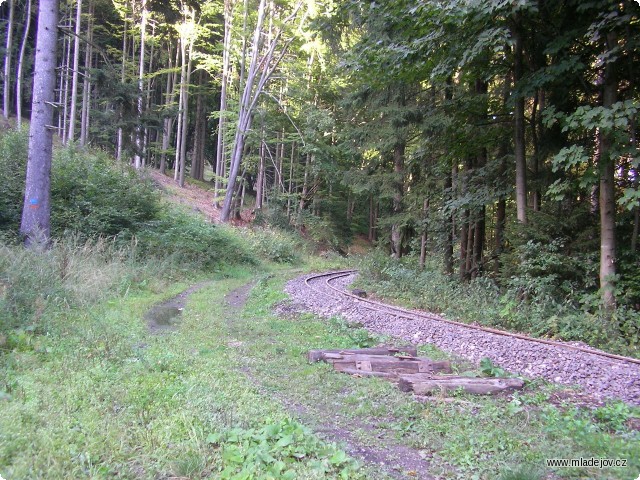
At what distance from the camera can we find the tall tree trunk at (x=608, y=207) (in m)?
8.20

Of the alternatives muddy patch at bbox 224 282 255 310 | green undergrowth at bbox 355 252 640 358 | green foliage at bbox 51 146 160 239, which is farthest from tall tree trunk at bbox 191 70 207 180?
green undergrowth at bbox 355 252 640 358

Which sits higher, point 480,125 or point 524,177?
point 480,125

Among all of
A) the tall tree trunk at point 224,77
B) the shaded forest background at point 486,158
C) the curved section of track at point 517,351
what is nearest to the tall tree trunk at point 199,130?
the tall tree trunk at point 224,77

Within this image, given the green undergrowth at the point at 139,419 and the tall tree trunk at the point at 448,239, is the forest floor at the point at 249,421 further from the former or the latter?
the tall tree trunk at the point at 448,239

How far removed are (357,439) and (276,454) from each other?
3.51 ft

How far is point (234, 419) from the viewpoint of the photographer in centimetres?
410

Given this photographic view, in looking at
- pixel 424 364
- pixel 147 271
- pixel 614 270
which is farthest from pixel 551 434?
pixel 147 271

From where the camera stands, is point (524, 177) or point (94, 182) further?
point (94, 182)

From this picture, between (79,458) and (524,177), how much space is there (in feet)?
35.5

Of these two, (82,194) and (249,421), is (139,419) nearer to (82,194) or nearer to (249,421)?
(249,421)

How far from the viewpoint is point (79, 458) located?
3246 millimetres

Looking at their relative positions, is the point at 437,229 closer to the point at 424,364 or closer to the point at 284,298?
the point at 284,298

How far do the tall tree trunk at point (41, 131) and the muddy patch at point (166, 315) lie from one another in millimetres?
3321

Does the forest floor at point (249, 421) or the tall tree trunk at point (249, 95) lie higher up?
the tall tree trunk at point (249, 95)
